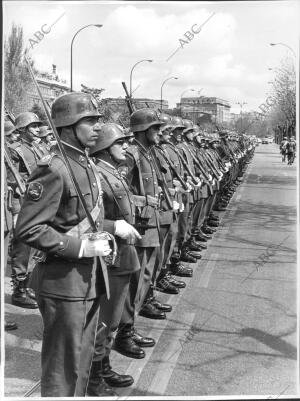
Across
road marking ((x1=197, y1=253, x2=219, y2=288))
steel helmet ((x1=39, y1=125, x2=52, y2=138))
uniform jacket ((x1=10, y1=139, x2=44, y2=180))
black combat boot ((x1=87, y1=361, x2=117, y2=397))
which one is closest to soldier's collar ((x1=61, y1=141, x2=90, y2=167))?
black combat boot ((x1=87, y1=361, x2=117, y2=397))

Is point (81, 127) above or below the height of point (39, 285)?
above

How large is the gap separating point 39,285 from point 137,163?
208cm

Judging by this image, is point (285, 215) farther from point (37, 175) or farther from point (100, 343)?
point (37, 175)

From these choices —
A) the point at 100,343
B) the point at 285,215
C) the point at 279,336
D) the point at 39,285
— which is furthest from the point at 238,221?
the point at 39,285

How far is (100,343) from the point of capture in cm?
405

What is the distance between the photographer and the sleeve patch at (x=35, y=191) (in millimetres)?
3092

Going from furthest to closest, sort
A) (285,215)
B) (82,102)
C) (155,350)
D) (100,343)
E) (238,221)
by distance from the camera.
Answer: (285,215), (238,221), (155,350), (100,343), (82,102)

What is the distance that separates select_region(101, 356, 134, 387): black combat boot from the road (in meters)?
0.05

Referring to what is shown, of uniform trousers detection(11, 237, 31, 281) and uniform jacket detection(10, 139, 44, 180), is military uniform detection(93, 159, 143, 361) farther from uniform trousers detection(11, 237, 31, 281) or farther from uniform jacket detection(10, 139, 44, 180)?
uniform jacket detection(10, 139, 44, 180)

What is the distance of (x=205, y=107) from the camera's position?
3353 centimetres

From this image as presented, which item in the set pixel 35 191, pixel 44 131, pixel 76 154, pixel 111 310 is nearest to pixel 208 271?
pixel 111 310

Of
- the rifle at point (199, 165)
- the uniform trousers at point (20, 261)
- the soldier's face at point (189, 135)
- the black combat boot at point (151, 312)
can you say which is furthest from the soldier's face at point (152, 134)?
the soldier's face at point (189, 135)

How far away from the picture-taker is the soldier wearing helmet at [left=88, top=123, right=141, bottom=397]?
4.07 metres

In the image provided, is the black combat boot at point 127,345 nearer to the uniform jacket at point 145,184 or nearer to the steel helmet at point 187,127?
the uniform jacket at point 145,184
